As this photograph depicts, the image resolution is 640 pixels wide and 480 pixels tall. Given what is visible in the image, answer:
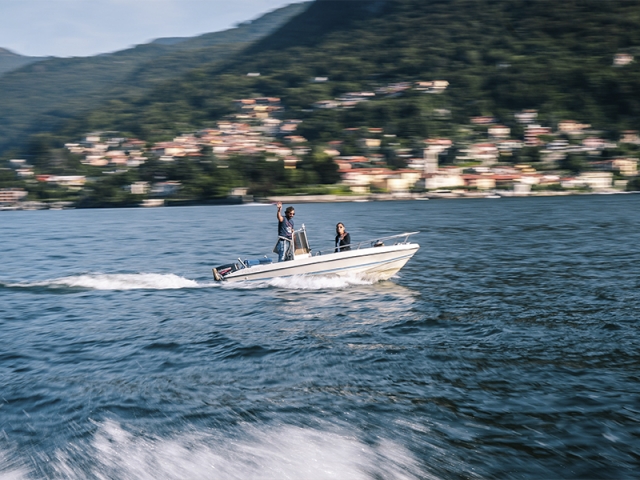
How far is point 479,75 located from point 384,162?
54.8 metres

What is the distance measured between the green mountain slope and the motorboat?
13309 cm

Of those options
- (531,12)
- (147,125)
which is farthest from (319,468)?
(531,12)

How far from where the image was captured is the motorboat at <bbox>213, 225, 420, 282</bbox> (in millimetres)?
17547

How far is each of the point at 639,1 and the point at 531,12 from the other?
30.2 metres

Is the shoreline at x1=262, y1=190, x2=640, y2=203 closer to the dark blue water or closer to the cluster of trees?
the cluster of trees

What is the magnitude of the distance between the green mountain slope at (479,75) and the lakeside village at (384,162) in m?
5.59

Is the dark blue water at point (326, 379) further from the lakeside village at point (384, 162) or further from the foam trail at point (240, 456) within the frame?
the lakeside village at point (384, 162)

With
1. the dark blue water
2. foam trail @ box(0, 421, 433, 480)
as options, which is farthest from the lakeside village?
foam trail @ box(0, 421, 433, 480)

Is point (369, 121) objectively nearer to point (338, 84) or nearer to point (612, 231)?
point (338, 84)

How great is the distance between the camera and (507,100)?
159125 mm

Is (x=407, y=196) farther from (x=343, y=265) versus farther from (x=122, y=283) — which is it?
(x=343, y=265)

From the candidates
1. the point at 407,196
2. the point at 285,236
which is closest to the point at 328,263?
the point at 285,236

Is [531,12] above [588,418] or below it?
above

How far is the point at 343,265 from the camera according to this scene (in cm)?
1758
